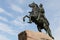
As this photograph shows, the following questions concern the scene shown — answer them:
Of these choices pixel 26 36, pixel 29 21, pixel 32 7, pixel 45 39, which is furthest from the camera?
pixel 32 7

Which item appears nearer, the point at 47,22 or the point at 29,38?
the point at 29,38

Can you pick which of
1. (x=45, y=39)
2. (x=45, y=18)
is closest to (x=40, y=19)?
(x=45, y=18)

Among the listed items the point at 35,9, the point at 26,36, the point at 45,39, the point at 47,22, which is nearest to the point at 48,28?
the point at 47,22

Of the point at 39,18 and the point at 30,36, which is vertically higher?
the point at 39,18

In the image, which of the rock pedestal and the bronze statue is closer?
the rock pedestal

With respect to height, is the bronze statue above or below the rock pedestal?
above

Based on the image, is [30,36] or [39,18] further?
[39,18]

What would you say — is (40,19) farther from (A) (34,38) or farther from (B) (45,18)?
(A) (34,38)

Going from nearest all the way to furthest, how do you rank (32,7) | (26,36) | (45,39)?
(26,36) → (45,39) → (32,7)

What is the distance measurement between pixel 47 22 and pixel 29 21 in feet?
4.14

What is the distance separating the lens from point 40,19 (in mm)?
15680

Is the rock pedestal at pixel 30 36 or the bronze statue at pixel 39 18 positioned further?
the bronze statue at pixel 39 18

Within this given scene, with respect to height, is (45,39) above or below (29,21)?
below

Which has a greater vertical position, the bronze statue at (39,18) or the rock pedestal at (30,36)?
the bronze statue at (39,18)
